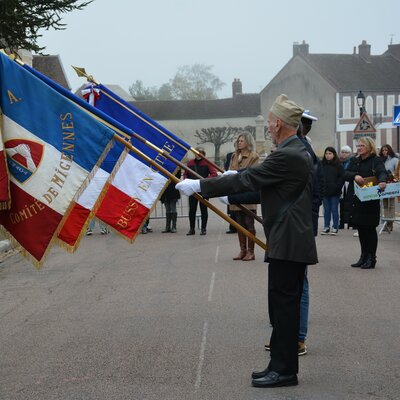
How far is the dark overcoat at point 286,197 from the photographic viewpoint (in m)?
5.19

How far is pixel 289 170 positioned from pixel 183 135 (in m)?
77.5

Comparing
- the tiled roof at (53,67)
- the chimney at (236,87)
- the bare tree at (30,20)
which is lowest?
the bare tree at (30,20)

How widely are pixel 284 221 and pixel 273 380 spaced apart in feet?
3.96

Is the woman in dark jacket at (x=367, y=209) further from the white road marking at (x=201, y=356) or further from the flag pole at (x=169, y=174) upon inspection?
the flag pole at (x=169, y=174)

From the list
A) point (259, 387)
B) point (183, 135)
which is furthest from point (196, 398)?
point (183, 135)

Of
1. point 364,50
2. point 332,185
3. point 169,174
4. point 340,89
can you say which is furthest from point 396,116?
point 364,50

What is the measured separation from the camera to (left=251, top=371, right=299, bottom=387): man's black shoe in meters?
5.22

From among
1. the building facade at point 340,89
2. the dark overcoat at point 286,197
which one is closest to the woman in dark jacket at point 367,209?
the dark overcoat at point 286,197

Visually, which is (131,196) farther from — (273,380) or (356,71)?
(356,71)

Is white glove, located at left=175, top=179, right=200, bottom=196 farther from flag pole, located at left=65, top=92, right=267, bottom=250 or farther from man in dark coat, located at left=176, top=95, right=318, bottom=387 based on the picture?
flag pole, located at left=65, top=92, right=267, bottom=250

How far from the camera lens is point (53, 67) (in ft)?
137

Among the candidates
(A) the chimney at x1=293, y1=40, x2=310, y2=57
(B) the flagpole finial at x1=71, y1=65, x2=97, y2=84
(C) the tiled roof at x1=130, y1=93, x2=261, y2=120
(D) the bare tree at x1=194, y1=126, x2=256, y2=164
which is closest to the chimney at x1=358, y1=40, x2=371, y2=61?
(A) the chimney at x1=293, y1=40, x2=310, y2=57

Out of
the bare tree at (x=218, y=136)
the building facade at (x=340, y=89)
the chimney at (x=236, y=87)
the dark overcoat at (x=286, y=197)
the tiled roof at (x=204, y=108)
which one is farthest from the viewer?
the chimney at (x=236, y=87)

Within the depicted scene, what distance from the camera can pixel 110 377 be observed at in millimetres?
5523
